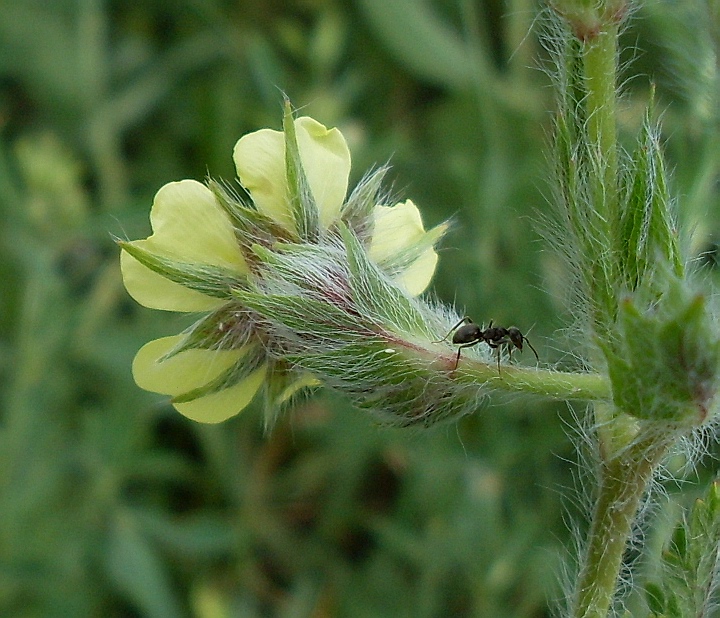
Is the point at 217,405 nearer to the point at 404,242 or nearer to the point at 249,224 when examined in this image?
the point at 249,224

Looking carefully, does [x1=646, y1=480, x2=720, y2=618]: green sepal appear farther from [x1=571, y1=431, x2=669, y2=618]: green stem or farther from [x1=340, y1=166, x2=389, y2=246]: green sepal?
[x1=340, y1=166, x2=389, y2=246]: green sepal

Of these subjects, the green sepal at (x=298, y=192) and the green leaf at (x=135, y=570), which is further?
the green leaf at (x=135, y=570)

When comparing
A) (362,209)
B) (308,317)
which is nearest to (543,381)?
(308,317)

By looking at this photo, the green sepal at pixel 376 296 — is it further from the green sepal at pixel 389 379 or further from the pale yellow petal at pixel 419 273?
the pale yellow petal at pixel 419 273

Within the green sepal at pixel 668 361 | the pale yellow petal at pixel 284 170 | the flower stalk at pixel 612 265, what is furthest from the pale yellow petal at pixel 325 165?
the green sepal at pixel 668 361

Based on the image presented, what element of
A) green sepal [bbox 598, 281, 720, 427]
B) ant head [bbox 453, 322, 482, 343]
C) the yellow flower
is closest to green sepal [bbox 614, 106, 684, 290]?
green sepal [bbox 598, 281, 720, 427]

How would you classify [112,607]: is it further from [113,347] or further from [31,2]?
[31,2]

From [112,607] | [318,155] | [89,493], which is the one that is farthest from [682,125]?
[112,607]
